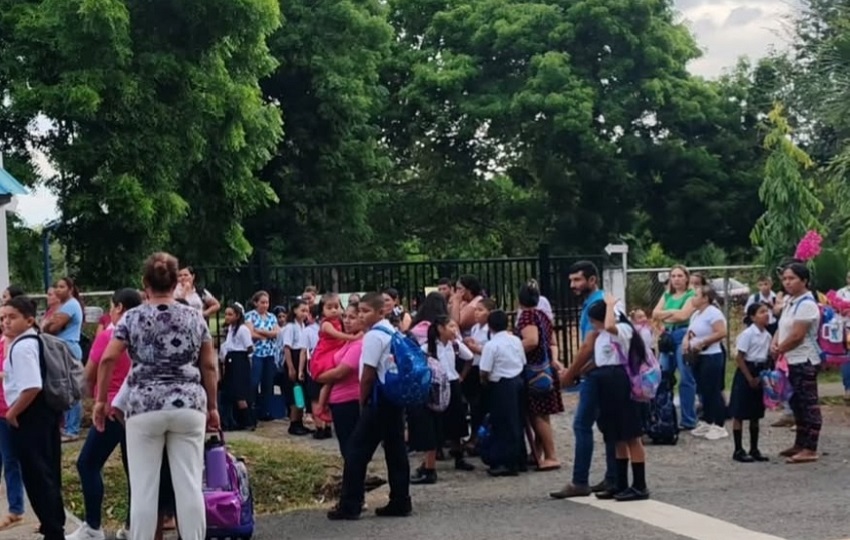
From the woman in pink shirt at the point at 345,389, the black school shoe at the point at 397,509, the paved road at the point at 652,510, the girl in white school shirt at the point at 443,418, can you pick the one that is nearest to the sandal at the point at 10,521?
the paved road at the point at 652,510

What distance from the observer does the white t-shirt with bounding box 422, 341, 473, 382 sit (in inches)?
432

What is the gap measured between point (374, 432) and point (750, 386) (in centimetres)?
403

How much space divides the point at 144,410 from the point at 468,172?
92.1ft

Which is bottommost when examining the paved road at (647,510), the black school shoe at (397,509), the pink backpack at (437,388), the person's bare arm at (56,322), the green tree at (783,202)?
A: the paved road at (647,510)

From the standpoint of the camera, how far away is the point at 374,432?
9023 mm

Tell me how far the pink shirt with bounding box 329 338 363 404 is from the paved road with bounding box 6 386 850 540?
0.91 meters

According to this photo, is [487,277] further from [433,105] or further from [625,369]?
[433,105]

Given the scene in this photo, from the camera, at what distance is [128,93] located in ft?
57.8

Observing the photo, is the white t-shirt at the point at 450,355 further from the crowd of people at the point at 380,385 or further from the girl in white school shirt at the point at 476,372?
the girl in white school shirt at the point at 476,372

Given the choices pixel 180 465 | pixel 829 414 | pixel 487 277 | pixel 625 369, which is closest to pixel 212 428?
pixel 180 465

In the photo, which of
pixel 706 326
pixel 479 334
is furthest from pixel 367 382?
pixel 706 326

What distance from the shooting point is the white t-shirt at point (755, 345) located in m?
11.4

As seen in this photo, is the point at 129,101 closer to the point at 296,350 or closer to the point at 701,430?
the point at 296,350

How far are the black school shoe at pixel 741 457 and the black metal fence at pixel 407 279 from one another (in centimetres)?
582
